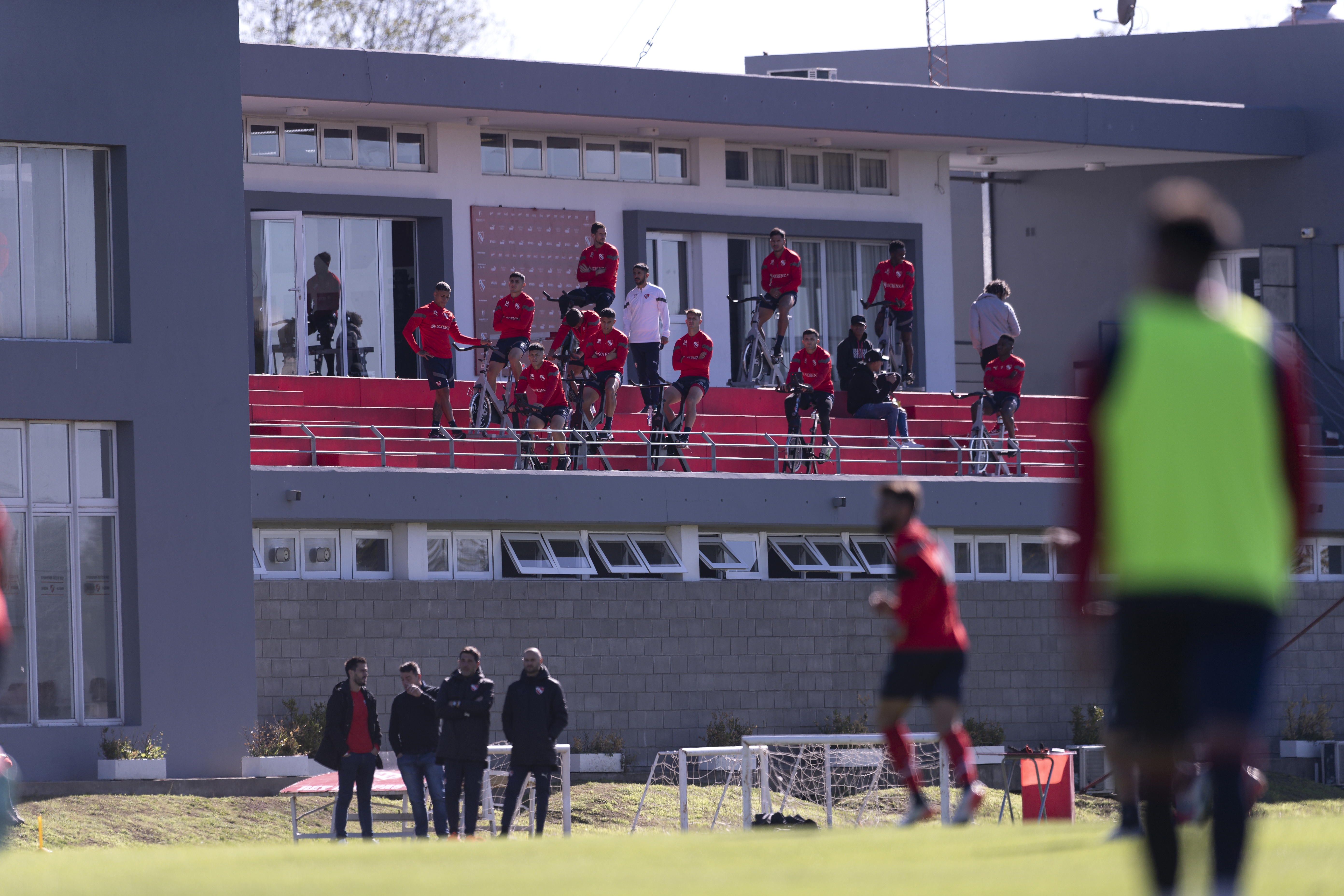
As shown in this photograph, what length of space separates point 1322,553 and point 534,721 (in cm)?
1731

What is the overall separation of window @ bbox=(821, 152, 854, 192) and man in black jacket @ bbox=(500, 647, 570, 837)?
62.4 ft

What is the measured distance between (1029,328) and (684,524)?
16.9 metres

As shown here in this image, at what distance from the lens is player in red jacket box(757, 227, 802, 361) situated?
28.7 m

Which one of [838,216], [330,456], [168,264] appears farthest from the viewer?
[838,216]

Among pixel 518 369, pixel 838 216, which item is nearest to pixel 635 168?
pixel 838 216

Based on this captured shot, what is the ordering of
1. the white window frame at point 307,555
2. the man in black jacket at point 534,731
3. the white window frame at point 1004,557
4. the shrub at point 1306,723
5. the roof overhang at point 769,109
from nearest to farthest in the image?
the man in black jacket at point 534,731 < the white window frame at point 307,555 < the white window frame at point 1004,557 < the shrub at point 1306,723 < the roof overhang at point 769,109

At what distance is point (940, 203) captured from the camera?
117 ft

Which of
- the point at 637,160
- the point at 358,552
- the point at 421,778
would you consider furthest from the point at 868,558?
the point at 421,778

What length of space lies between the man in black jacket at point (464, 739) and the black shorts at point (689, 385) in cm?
918

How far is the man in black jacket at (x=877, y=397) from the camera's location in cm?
2825

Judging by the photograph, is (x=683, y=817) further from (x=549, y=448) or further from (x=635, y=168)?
(x=635, y=168)

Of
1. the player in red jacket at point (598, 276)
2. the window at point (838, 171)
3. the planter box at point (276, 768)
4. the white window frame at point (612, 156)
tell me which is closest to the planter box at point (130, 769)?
the planter box at point (276, 768)

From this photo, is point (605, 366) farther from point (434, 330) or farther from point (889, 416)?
point (889, 416)

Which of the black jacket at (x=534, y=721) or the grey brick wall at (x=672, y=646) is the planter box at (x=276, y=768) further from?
the black jacket at (x=534, y=721)
